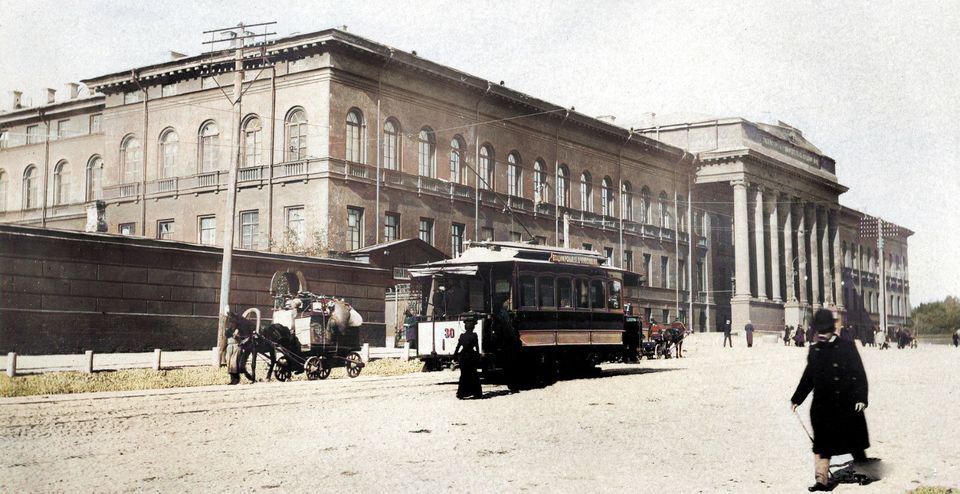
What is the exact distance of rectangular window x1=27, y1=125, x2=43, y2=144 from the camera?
14.1m

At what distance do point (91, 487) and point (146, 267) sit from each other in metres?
20.3

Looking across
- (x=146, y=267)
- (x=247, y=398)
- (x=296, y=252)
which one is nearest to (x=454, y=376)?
(x=247, y=398)

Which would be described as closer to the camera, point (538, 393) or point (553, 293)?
point (538, 393)

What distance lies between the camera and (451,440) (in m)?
11.8

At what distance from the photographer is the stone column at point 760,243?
2783 inches

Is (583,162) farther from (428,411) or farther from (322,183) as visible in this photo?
(428,411)

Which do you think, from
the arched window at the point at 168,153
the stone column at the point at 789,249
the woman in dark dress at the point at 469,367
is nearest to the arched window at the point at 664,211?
the stone column at the point at 789,249

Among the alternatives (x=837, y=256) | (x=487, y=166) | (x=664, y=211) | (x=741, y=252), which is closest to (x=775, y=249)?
(x=741, y=252)

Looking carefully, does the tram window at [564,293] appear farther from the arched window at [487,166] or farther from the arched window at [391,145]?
the arched window at [487,166]

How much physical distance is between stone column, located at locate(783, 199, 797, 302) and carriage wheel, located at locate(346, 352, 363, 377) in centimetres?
5744

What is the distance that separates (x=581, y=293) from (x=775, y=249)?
177ft

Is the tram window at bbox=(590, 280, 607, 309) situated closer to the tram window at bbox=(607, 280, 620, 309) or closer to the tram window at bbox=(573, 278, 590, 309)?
the tram window at bbox=(573, 278, 590, 309)

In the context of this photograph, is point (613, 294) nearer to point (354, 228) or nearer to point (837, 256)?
point (354, 228)

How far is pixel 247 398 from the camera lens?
56.0 feet
